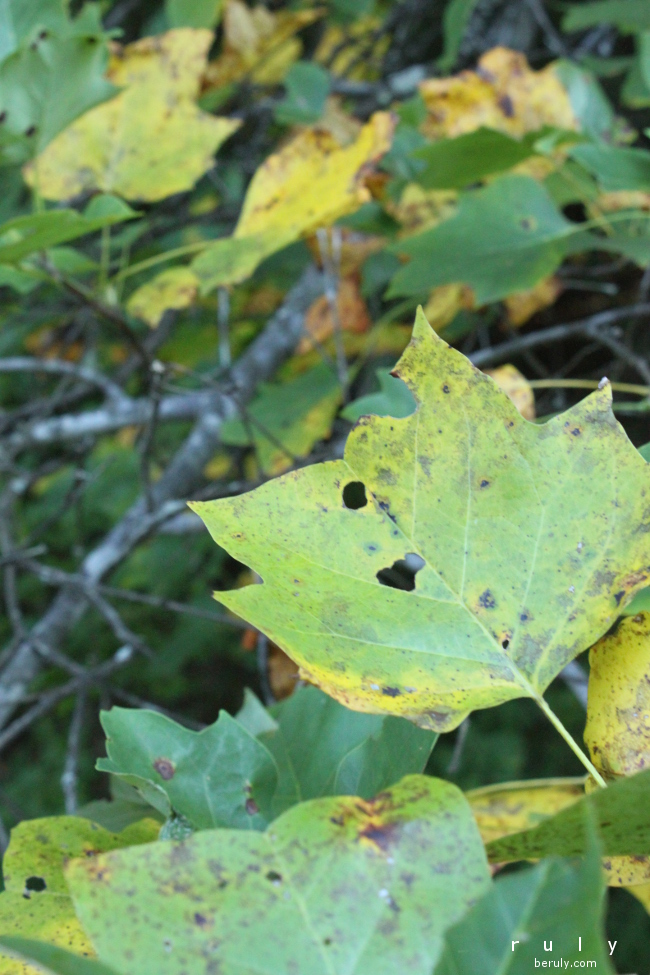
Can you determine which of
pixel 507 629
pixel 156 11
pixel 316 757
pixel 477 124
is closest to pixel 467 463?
pixel 507 629

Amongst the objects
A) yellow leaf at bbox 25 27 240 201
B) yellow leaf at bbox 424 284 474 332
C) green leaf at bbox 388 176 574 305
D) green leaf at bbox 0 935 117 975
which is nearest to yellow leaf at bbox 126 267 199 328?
yellow leaf at bbox 25 27 240 201

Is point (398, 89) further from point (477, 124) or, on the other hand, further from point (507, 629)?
point (507, 629)

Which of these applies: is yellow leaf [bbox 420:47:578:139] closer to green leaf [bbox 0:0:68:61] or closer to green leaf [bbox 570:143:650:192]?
green leaf [bbox 570:143:650:192]

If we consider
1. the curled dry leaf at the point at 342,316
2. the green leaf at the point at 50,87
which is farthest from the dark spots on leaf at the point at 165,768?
the curled dry leaf at the point at 342,316

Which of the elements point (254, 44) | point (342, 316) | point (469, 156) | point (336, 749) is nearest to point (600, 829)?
point (336, 749)

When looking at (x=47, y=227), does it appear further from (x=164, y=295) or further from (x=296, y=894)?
(x=296, y=894)

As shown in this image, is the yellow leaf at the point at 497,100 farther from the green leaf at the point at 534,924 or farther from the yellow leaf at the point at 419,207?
the green leaf at the point at 534,924

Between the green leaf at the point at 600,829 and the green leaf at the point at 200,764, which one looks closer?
the green leaf at the point at 600,829
